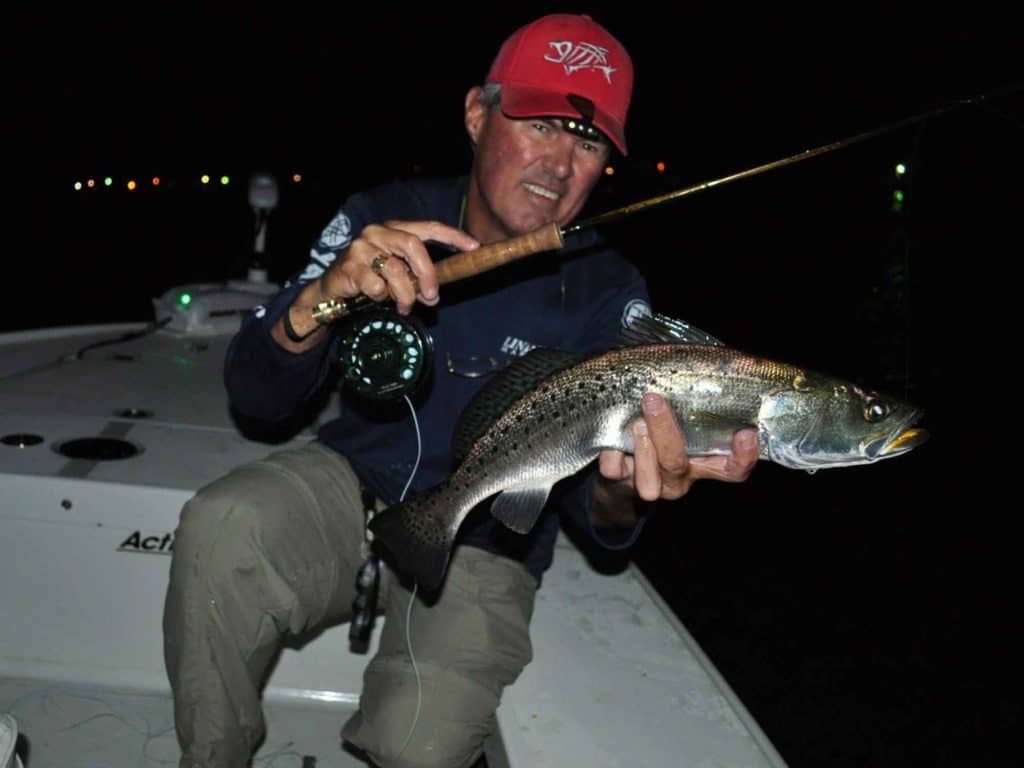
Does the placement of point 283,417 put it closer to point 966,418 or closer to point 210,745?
point 210,745

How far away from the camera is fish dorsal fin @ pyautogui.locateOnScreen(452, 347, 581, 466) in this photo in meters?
2.67

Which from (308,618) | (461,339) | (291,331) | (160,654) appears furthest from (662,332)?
(160,654)

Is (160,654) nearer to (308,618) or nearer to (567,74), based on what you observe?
(308,618)

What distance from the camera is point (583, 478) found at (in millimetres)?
3352

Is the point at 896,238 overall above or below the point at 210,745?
above

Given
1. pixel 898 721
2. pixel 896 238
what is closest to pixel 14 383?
pixel 896 238

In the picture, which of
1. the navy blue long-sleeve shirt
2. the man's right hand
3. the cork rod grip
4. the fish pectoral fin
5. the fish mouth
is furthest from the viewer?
the navy blue long-sleeve shirt

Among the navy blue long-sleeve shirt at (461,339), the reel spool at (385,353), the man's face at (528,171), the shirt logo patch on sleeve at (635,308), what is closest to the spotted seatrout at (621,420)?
the reel spool at (385,353)

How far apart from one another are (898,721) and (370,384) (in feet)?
18.7

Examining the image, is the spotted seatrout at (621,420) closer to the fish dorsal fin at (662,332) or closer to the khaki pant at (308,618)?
the fish dorsal fin at (662,332)

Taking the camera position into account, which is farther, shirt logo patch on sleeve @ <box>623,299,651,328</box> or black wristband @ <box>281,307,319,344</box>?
shirt logo patch on sleeve @ <box>623,299,651,328</box>

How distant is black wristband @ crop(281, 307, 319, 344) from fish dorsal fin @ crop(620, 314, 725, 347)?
996 millimetres

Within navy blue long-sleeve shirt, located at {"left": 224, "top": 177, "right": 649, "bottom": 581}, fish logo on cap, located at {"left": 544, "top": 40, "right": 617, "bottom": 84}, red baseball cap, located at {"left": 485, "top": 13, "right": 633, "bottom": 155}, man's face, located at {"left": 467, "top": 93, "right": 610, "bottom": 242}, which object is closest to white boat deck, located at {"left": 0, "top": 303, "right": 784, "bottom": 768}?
navy blue long-sleeve shirt, located at {"left": 224, "top": 177, "right": 649, "bottom": 581}

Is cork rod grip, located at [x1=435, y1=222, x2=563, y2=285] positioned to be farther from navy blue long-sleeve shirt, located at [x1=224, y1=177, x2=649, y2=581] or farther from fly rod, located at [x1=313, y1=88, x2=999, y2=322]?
navy blue long-sleeve shirt, located at [x1=224, y1=177, x2=649, y2=581]
